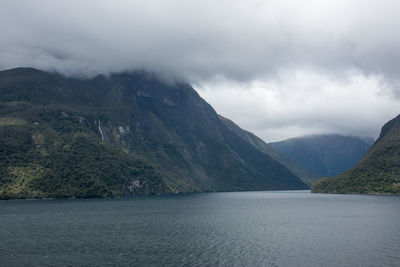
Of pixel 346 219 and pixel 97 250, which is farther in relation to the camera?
pixel 346 219

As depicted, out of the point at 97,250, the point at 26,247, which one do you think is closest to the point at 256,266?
the point at 97,250

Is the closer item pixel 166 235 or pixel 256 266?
pixel 256 266

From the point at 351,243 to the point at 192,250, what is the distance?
43689mm

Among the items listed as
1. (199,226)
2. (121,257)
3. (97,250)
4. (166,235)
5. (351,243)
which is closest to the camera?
(121,257)

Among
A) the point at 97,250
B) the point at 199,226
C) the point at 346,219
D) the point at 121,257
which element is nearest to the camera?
the point at 121,257

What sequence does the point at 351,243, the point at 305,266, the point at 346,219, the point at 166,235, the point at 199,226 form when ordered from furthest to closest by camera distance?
the point at 346,219 < the point at 199,226 < the point at 166,235 < the point at 351,243 < the point at 305,266

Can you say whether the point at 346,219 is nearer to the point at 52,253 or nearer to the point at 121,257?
the point at 121,257

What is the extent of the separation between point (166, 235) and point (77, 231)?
32.7 m

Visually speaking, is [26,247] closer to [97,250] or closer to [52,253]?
[52,253]

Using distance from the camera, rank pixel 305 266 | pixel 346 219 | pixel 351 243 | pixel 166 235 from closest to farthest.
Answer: pixel 305 266, pixel 351 243, pixel 166 235, pixel 346 219

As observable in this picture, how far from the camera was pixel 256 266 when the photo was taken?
229 ft

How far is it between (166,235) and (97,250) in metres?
29.6

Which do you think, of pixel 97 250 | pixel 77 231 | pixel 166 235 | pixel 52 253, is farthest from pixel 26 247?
pixel 166 235

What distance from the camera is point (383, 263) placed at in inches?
2749
